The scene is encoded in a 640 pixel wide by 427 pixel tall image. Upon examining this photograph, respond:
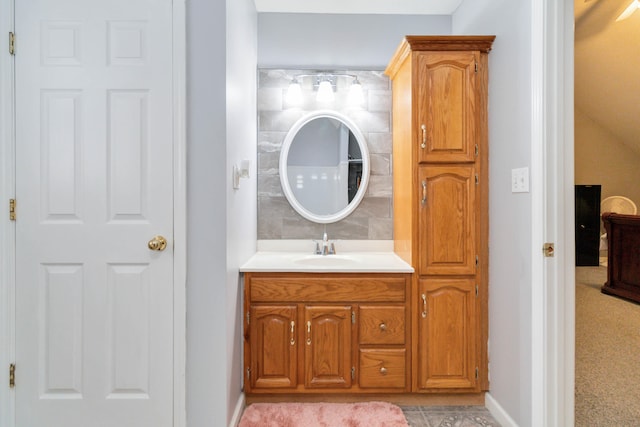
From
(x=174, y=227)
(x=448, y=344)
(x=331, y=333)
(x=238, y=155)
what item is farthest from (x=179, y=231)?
(x=448, y=344)

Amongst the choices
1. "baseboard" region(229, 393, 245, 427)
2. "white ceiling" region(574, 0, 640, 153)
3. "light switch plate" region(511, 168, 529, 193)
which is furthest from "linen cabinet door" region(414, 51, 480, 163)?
"white ceiling" region(574, 0, 640, 153)

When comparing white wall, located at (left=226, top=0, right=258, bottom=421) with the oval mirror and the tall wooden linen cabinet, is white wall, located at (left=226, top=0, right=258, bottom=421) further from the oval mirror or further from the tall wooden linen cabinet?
the tall wooden linen cabinet

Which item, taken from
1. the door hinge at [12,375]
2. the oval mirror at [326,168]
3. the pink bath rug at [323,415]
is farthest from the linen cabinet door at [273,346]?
the door hinge at [12,375]

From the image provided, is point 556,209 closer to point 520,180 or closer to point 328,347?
point 520,180

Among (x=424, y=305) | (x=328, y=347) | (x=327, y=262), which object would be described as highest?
(x=327, y=262)

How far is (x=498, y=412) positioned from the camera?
6.13 ft

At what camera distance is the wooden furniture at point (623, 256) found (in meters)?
3.83

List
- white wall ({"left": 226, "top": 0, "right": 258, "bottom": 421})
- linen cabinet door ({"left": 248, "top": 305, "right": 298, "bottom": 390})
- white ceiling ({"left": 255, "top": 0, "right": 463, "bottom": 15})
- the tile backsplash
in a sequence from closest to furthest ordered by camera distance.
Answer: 1. white wall ({"left": 226, "top": 0, "right": 258, "bottom": 421})
2. linen cabinet door ({"left": 248, "top": 305, "right": 298, "bottom": 390})
3. white ceiling ({"left": 255, "top": 0, "right": 463, "bottom": 15})
4. the tile backsplash

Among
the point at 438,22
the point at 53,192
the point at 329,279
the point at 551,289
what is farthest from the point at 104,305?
the point at 438,22

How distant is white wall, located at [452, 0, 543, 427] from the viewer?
5.44ft

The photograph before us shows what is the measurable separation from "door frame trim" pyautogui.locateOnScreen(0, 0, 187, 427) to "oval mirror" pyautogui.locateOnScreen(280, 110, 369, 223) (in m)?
1.00

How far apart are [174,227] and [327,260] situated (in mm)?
1081

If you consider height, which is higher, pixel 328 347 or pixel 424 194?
pixel 424 194

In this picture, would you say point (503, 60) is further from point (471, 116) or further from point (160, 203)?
point (160, 203)
